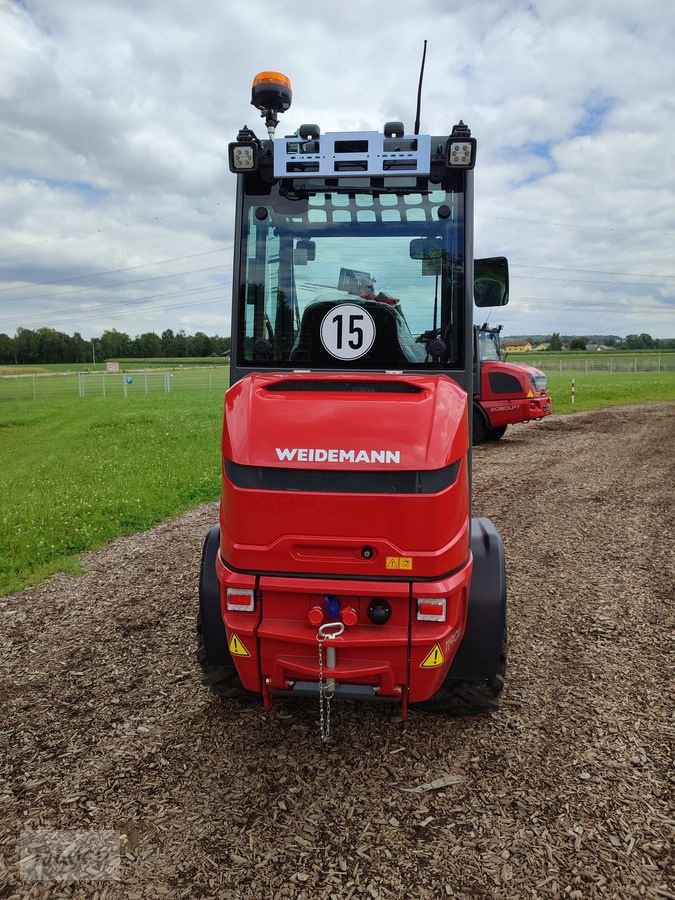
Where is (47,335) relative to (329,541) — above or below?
above

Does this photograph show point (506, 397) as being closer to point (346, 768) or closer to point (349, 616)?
point (346, 768)

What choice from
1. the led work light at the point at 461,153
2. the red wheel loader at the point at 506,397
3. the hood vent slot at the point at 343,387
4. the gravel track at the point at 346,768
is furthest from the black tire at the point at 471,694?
the red wheel loader at the point at 506,397

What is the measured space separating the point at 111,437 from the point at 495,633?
1407cm

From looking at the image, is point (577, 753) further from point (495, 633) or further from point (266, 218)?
point (266, 218)

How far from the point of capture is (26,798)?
3.07 m

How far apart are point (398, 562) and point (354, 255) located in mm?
1760

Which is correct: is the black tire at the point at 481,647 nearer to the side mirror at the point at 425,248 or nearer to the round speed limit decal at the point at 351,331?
the round speed limit decal at the point at 351,331

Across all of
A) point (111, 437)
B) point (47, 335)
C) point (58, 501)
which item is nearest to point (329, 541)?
point (58, 501)

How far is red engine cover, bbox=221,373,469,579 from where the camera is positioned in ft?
9.16

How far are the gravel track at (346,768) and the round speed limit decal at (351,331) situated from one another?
2032 mm

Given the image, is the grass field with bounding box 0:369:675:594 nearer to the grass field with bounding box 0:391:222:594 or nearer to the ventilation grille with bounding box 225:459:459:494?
the grass field with bounding box 0:391:222:594

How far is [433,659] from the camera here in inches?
113

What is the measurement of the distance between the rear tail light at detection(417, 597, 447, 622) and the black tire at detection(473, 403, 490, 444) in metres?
11.5

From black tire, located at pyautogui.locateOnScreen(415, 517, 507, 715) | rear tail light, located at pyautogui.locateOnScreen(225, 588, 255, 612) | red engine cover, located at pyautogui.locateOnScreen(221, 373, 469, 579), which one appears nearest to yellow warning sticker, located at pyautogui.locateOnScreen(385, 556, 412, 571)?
red engine cover, located at pyautogui.locateOnScreen(221, 373, 469, 579)
